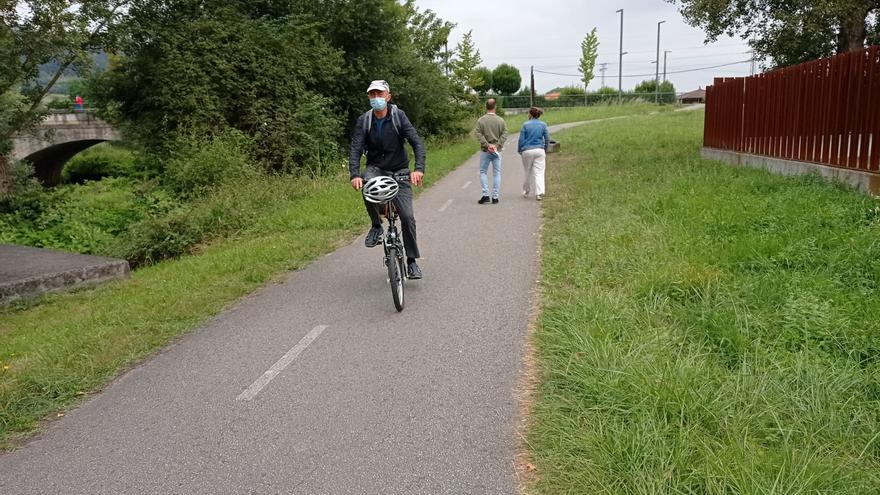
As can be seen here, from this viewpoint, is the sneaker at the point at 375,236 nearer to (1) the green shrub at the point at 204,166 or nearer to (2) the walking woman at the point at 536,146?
(2) the walking woman at the point at 536,146

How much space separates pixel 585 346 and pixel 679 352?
0.62 metres

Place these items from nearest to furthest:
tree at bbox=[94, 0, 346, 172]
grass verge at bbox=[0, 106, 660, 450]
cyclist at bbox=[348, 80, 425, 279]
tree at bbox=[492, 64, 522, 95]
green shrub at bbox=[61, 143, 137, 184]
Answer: grass verge at bbox=[0, 106, 660, 450] < cyclist at bbox=[348, 80, 425, 279] < tree at bbox=[94, 0, 346, 172] < green shrub at bbox=[61, 143, 137, 184] < tree at bbox=[492, 64, 522, 95]

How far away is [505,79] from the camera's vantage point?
2857 inches

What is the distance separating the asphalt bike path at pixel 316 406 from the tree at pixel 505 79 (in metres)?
69.0

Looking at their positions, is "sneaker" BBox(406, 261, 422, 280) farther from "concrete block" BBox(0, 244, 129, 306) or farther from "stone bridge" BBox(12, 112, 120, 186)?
"stone bridge" BBox(12, 112, 120, 186)

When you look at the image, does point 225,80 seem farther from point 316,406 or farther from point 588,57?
point 588,57

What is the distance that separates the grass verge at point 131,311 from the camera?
14.4 feet

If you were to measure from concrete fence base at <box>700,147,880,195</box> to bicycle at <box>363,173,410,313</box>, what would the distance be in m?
6.59

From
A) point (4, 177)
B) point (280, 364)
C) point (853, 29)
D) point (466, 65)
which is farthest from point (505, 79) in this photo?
point (280, 364)

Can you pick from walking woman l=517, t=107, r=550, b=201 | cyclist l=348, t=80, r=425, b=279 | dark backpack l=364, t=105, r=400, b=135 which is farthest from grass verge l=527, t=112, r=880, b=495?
walking woman l=517, t=107, r=550, b=201

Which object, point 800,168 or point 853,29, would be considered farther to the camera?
point 853,29

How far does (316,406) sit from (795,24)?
43.1ft

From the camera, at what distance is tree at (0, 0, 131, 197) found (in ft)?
48.5

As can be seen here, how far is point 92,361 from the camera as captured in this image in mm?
4812
